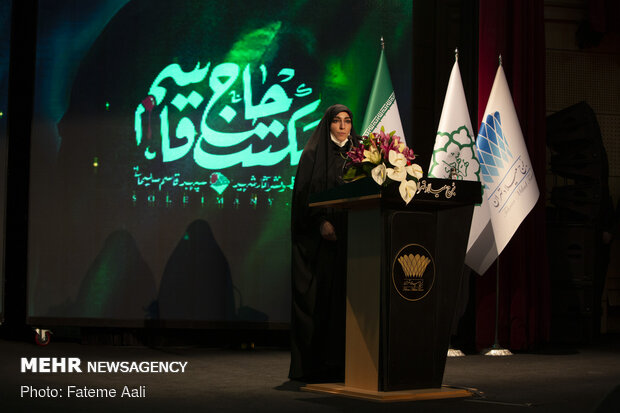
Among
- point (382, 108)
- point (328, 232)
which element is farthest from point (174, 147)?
point (328, 232)

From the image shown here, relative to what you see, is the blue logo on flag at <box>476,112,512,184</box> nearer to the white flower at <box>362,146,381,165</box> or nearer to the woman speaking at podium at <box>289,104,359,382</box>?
the woman speaking at podium at <box>289,104,359,382</box>

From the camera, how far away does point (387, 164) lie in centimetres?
303

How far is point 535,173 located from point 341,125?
274 centimetres

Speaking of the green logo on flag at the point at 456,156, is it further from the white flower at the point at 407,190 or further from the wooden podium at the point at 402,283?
the white flower at the point at 407,190

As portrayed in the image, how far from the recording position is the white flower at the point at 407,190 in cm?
293

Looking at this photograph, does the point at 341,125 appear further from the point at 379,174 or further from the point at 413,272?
the point at 413,272

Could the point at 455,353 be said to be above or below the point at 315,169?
below

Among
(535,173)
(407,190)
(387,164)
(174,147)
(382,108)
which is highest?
(382,108)

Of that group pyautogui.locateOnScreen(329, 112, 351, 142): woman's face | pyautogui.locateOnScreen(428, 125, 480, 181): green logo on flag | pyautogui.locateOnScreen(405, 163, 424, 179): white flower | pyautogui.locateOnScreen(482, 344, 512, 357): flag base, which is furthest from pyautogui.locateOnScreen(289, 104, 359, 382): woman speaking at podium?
pyautogui.locateOnScreen(482, 344, 512, 357): flag base

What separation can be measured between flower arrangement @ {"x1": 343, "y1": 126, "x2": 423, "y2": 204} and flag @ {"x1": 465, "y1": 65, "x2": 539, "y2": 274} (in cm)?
237

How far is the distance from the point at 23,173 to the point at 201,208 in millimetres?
1419

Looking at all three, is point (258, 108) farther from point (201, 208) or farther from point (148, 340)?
point (148, 340)

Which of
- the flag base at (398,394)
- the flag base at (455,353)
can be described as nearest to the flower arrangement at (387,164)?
the flag base at (398,394)

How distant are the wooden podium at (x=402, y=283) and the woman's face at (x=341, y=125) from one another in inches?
23.3
